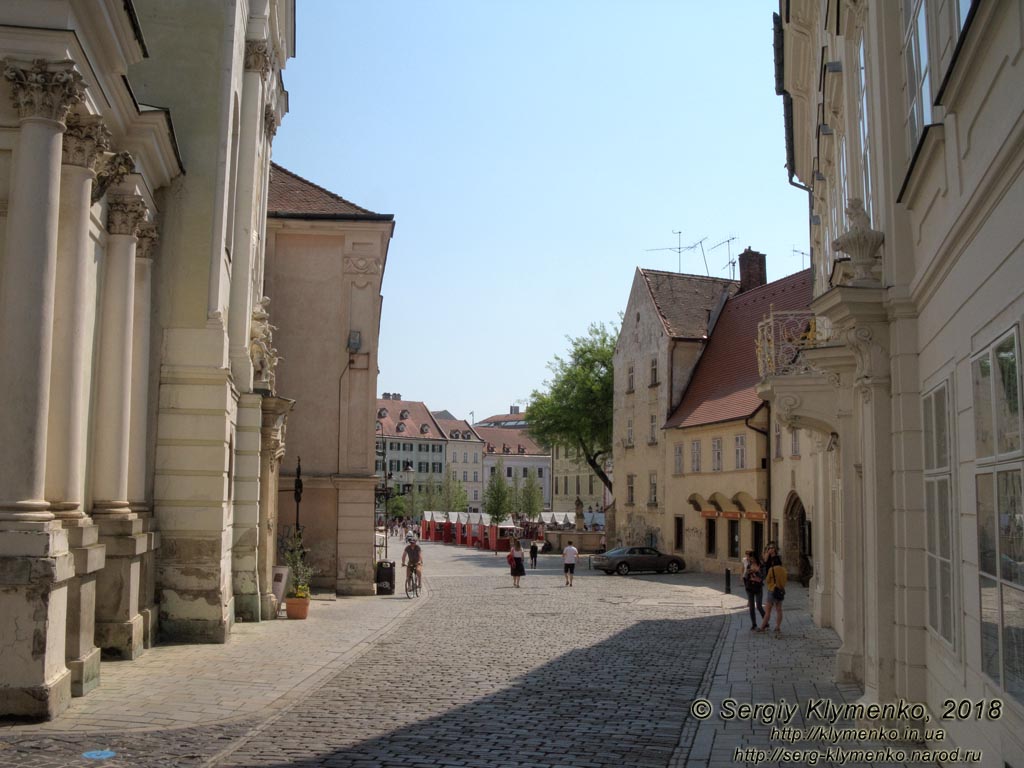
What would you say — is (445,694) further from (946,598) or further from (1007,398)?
(1007,398)

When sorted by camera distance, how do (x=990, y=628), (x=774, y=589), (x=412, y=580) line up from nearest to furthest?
1. (x=990, y=628)
2. (x=774, y=589)
3. (x=412, y=580)

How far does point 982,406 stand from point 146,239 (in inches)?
484

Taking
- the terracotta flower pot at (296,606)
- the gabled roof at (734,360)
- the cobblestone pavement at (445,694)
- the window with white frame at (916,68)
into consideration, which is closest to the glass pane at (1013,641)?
the cobblestone pavement at (445,694)

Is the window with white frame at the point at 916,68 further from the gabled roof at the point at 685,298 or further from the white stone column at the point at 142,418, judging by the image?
the gabled roof at the point at 685,298

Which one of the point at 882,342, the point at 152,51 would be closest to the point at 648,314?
the point at 152,51

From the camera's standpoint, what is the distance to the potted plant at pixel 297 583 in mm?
20422

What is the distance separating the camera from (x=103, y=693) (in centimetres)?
1117

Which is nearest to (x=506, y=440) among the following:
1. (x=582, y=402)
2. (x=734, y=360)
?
(x=582, y=402)

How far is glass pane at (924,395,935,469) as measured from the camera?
8.44m

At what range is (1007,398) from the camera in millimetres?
5734

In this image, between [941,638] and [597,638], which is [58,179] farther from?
[597,638]

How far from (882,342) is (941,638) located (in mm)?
2918

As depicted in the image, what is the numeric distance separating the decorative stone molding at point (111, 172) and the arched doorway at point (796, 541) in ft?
88.1

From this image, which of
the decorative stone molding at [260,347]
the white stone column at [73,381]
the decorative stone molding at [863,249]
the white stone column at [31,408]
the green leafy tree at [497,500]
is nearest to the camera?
the white stone column at [31,408]
